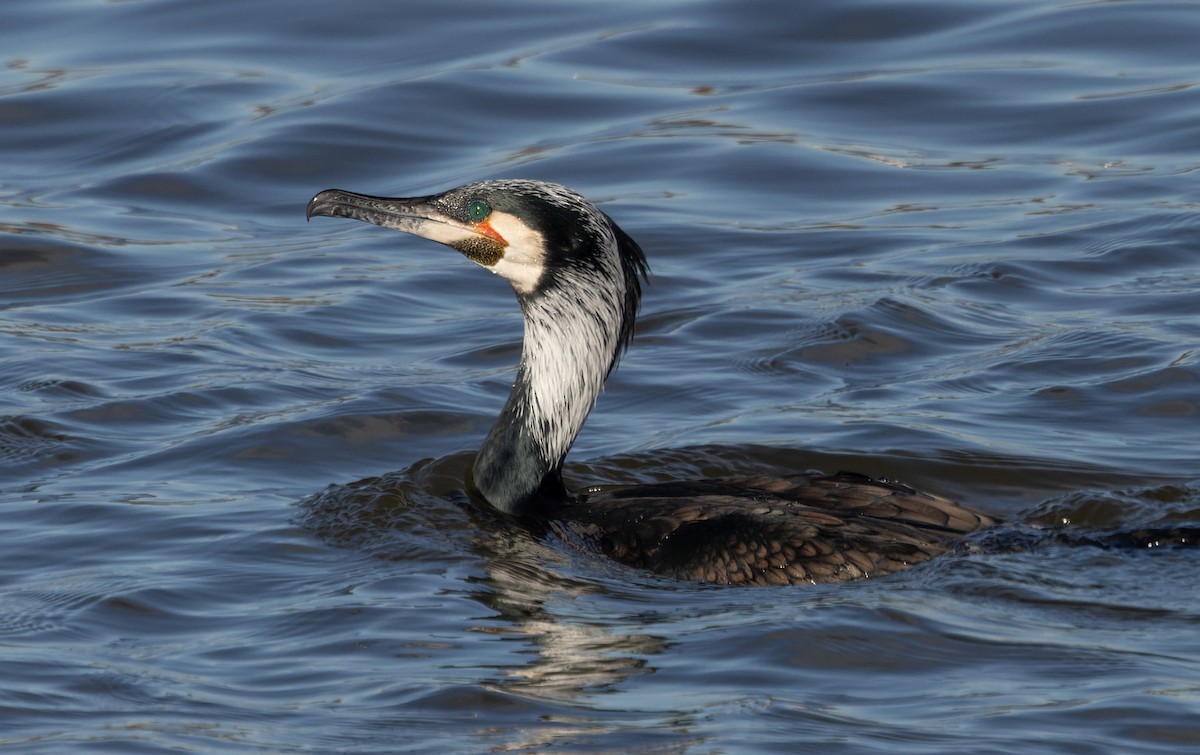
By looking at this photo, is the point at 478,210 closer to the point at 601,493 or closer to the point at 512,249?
the point at 512,249

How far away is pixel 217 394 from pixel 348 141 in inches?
198

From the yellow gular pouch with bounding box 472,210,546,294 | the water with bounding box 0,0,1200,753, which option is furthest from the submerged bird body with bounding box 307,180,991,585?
the water with bounding box 0,0,1200,753

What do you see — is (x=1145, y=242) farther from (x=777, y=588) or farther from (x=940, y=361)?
(x=777, y=588)

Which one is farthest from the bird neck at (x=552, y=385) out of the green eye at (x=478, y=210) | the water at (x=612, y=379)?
the green eye at (x=478, y=210)

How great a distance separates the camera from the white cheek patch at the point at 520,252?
24.3 feet

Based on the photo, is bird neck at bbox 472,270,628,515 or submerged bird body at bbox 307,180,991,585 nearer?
submerged bird body at bbox 307,180,991,585

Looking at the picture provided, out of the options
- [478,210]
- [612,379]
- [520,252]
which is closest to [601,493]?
[520,252]

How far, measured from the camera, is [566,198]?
740 cm

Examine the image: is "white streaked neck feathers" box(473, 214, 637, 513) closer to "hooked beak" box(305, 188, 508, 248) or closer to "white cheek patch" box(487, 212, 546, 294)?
"white cheek patch" box(487, 212, 546, 294)

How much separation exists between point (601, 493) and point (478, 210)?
124cm

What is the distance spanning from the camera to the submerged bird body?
6.86 meters

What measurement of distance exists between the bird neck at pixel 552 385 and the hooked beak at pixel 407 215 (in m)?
0.33

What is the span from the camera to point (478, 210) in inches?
293

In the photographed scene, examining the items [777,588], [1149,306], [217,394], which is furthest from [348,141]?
[777,588]
